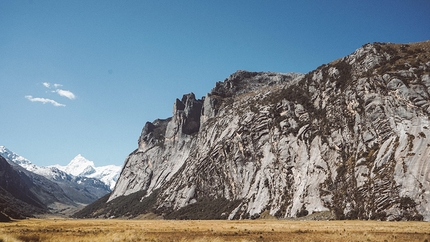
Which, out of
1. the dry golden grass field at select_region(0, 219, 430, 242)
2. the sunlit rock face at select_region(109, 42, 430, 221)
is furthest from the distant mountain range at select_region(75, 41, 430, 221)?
the dry golden grass field at select_region(0, 219, 430, 242)

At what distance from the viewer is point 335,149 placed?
9481 centimetres

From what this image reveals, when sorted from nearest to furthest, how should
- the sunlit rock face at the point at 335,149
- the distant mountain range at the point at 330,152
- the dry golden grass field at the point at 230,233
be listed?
1. the dry golden grass field at the point at 230,233
2. the sunlit rock face at the point at 335,149
3. the distant mountain range at the point at 330,152

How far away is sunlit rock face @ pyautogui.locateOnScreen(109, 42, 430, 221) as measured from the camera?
2827 inches

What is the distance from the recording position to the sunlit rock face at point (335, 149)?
7181 cm

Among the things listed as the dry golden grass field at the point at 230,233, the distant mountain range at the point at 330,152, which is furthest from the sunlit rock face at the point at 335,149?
the dry golden grass field at the point at 230,233

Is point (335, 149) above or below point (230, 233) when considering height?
above

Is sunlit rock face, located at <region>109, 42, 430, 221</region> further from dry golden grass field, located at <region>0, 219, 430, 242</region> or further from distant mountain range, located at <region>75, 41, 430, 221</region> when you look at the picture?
dry golden grass field, located at <region>0, 219, 430, 242</region>

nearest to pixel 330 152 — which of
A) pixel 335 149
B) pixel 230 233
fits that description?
pixel 335 149

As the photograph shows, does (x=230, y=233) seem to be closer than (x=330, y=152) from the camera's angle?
Yes

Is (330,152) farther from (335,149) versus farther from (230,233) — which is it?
(230,233)

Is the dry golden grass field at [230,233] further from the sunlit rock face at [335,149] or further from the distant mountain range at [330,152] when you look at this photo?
the distant mountain range at [330,152]

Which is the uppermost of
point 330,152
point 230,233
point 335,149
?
point 335,149

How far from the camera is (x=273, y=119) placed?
12731cm

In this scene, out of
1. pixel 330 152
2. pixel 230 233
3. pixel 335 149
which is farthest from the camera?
pixel 330 152
